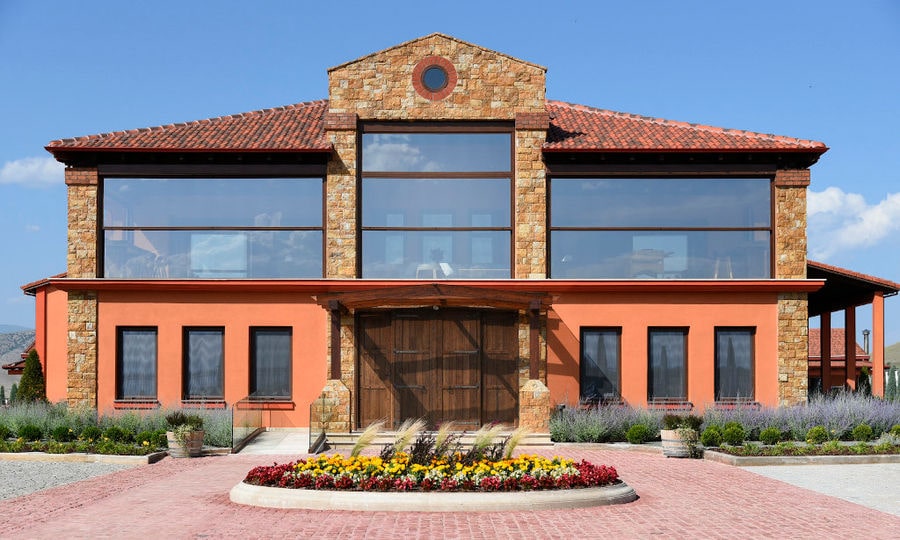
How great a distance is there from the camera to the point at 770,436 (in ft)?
69.3

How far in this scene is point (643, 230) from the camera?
25.9 meters

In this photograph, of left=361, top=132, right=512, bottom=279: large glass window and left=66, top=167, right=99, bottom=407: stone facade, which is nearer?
left=66, top=167, right=99, bottom=407: stone facade

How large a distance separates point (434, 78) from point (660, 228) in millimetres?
6733

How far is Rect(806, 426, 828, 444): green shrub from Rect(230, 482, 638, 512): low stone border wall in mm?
8512

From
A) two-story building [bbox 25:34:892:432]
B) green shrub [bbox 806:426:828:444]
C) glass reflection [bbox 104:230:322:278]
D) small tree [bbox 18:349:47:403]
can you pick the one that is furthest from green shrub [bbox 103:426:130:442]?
green shrub [bbox 806:426:828:444]

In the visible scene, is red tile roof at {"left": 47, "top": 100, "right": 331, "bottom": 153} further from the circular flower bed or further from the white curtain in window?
the circular flower bed

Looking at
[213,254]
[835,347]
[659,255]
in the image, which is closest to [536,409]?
[659,255]

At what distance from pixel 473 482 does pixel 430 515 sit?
1.04m

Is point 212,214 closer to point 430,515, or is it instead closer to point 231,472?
point 231,472

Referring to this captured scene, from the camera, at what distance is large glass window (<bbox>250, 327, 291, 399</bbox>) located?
2545 cm

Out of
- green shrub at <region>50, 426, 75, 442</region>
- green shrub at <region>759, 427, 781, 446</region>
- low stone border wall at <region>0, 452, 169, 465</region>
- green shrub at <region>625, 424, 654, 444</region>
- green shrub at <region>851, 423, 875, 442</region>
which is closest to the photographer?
low stone border wall at <region>0, 452, 169, 465</region>

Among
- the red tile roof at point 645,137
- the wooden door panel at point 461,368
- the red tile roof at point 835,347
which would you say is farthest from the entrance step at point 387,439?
the red tile roof at point 835,347

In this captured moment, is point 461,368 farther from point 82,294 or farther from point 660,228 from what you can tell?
point 82,294

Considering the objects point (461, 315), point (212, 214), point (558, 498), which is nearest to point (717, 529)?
point (558, 498)
